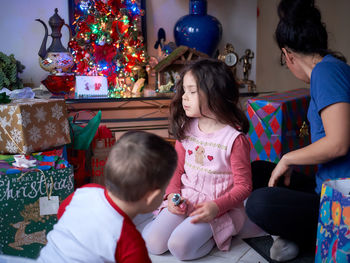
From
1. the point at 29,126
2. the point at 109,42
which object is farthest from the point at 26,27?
the point at 29,126

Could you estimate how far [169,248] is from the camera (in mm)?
1370

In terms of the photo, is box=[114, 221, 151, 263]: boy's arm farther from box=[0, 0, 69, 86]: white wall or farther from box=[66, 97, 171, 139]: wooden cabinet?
box=[0, 0, 69, 86]: white wall

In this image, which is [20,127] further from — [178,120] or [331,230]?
[331,230]

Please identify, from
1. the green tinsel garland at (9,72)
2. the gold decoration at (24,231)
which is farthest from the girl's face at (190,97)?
the green tinsel garland at (9,72)

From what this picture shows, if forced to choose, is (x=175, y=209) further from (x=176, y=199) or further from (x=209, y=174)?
(x=209, y=174)

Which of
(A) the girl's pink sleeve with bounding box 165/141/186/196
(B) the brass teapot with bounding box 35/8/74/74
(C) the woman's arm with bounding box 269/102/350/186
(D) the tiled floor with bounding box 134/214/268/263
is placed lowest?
(D) the tiled floor with bounding box 134/214/268/263

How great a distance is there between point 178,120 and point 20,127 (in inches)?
23.5

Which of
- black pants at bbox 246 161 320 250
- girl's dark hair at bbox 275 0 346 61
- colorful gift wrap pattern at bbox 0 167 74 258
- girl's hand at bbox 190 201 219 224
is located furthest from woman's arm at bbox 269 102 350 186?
colorful gift wrap pattern at bbox 0 167 74 258

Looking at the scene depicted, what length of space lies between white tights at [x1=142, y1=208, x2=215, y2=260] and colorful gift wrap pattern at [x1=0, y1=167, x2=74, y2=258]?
353 mm

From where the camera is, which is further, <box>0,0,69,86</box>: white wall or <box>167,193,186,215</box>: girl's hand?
<box>0,0,69,86</box>: white wall

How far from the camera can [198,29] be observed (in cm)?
249

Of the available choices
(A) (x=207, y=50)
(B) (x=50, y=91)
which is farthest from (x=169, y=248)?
(A) (x=207, y=50)

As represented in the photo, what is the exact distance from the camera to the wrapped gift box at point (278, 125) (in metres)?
1.74

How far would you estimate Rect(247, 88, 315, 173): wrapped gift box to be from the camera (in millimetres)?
1740
